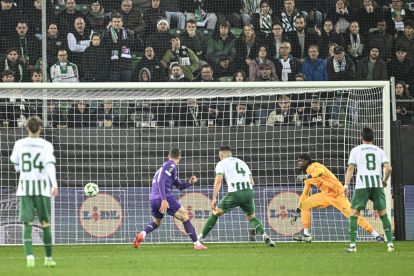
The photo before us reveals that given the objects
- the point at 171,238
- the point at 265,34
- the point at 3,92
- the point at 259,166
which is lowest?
the point at 171,238

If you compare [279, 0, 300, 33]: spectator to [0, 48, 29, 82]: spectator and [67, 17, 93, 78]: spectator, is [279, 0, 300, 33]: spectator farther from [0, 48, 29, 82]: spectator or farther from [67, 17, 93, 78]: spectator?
[0, 48, 29, 82]: spectator

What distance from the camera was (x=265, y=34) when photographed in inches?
882

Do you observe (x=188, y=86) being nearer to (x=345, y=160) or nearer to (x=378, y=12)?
(x=345, y=160)

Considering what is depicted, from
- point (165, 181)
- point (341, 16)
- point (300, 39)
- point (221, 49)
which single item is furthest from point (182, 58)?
point (165, 181)

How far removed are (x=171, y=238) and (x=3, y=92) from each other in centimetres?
435

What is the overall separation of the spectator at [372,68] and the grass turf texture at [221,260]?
484 cm

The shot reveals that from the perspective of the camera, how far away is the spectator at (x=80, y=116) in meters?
20.0

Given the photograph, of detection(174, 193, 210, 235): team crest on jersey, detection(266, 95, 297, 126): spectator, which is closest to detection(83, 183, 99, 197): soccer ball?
detection(174, 193, 210, 235): team crest on jersey

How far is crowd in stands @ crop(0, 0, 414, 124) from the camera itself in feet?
69.9

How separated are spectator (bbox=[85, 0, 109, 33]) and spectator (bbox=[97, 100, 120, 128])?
2.63 m

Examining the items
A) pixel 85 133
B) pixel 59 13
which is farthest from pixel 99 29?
pixel 85 133

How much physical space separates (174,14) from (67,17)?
2530mm

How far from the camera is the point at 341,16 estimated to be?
76.4 ft

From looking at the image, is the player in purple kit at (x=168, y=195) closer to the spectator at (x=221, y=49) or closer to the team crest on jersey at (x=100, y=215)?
the team crest on jersey at (x=100, y=215)
